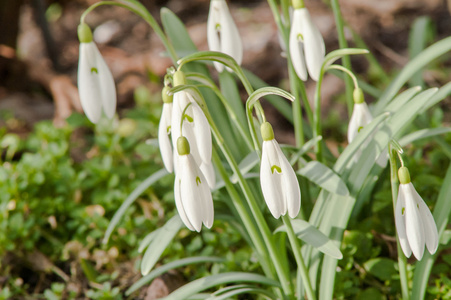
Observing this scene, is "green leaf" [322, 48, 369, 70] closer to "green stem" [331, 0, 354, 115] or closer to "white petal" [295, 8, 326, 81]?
"white petal" [295, 8, 326, 81]

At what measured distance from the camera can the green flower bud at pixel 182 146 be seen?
1.04 m

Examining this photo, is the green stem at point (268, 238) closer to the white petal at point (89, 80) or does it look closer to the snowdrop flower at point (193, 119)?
the snowdrop flower at point (193, 119)

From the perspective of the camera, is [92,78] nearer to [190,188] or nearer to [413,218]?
[190,188]

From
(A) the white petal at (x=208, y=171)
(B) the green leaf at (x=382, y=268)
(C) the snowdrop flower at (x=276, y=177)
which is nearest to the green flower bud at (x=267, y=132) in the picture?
(C) the snowdrop flower at (x=276, y=177)

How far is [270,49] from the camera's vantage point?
3.24m

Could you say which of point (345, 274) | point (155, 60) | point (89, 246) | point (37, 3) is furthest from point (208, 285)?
point (37, 3)

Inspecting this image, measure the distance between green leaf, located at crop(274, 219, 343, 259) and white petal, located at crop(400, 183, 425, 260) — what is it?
16 centimetres

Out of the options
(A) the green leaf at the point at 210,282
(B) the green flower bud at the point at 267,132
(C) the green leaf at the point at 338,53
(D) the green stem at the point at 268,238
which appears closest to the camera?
(B) the green flower bud at the point at 267,132

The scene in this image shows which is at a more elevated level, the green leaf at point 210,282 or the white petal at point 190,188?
the white petal at point 190,188

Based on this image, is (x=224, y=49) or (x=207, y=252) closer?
(x=224, y=49)

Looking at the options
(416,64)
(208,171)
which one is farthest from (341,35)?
(208,171)

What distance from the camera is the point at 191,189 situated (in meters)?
1.05

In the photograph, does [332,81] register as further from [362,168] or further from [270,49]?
[362,168]

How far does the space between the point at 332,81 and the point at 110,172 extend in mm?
1547
